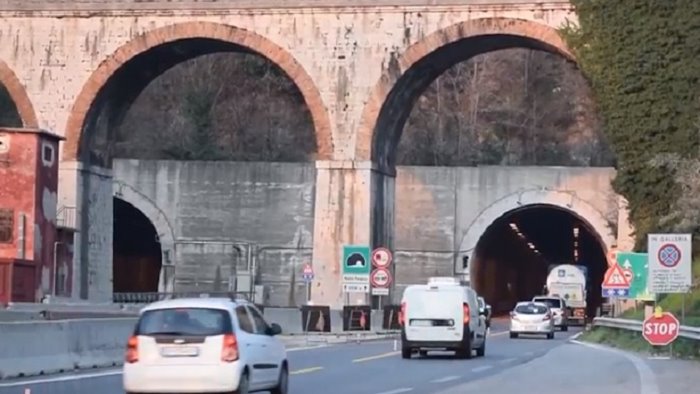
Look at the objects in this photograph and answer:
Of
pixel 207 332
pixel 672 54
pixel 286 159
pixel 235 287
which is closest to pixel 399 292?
pixel 235 287

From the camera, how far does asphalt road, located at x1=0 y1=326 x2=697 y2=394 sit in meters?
24.5

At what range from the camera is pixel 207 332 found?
20719mm

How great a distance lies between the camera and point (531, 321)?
5653 centimetres

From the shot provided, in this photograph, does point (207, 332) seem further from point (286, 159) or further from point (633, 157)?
point (286, 159)

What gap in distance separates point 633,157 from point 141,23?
16.2m

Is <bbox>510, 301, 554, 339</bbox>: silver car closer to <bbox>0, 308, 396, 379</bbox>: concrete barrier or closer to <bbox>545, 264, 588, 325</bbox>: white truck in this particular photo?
<bbox>545, 264, 588, 325</bbox>: white truck

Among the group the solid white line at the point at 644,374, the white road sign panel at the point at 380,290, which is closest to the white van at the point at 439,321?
the solid white line at the point at 644,374

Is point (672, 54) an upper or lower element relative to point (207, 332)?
upper

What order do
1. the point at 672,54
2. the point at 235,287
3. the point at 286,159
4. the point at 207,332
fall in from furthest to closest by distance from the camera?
the point at 286,159
the point at 235,287
the point at 672,54
the point at 207,332

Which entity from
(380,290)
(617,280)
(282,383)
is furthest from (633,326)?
(282,383)

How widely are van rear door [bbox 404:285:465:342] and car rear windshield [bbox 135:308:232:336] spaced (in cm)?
1589

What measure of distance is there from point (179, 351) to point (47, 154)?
93.5 feet

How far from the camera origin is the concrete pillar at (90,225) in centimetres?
5188

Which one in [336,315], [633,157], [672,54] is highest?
[672,54]
